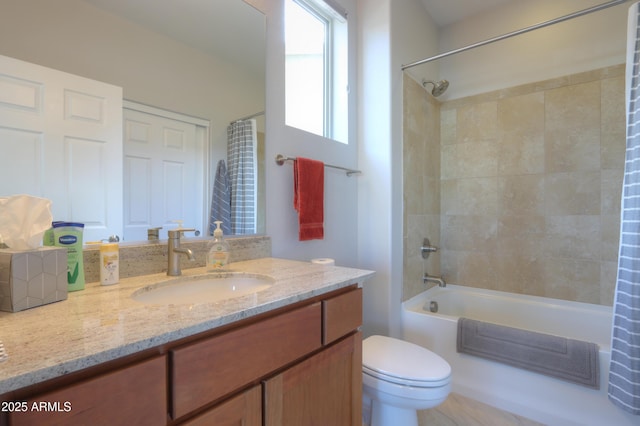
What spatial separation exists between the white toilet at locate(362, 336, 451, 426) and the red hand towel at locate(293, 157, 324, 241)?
0.66m

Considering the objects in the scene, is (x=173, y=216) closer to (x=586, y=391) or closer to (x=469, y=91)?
(x=586, y=391)

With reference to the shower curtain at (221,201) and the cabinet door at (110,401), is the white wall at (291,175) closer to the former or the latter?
the shower curtain at (221,201)

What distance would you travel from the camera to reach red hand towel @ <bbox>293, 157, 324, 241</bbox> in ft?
5.17

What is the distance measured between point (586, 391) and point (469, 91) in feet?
7.26

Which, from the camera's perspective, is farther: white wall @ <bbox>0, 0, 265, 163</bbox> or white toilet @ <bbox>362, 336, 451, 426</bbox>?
white toilet @ <bbox>362, 336, 451, 426</bbox>

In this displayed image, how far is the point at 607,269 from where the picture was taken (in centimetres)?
207

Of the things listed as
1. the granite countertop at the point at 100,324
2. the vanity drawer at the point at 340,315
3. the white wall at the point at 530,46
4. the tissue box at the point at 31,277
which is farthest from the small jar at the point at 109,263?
the white wall at the point at 530,46

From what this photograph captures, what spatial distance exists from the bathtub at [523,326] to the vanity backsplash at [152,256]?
4.23 feet

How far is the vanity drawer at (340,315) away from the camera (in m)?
0.93

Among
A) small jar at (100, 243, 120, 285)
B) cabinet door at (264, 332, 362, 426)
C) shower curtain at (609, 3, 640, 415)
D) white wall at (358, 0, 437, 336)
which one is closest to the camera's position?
cabinet door at (264, 332, 362, 426)

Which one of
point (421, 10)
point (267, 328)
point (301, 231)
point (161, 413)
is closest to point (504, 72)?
point (421, 10)

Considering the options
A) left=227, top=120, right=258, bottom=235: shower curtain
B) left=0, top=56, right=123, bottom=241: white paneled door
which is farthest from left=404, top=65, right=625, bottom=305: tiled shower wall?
left=0, top=56, right=123, bottom=241: white paneled door

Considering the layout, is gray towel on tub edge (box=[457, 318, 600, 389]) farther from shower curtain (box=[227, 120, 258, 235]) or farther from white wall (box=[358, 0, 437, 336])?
shower curtain (box=[227, 120, 258, 235])

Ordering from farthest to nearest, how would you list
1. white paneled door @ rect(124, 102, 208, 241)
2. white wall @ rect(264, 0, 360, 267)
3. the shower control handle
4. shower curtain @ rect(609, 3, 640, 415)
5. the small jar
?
the shower control handle
white wall @ rect(264, 0, 360, 267)
shower curtain @ rect(609, 3, 640, 415)
white paneled door @ rect(124, 102, 208, 241)
the small jar
